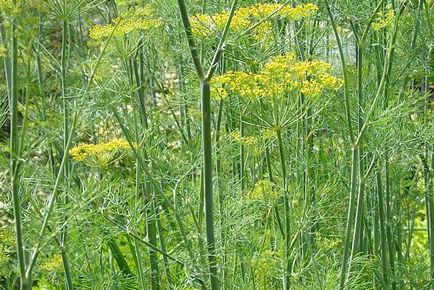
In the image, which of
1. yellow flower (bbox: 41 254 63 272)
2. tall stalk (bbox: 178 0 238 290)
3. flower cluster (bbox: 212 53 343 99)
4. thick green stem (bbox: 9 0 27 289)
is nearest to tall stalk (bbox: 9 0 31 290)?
thick green stem (bbox: 9 0 27 289)

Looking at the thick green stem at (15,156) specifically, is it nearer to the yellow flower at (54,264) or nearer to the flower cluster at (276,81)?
the flower cluster at (276,81)

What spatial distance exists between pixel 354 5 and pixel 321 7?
11.1 inches

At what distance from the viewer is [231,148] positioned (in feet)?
10.2

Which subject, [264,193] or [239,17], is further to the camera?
[264,193]

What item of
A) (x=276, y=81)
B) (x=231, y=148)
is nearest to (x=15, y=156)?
(x=276, y=81)

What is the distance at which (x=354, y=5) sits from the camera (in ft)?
9.68

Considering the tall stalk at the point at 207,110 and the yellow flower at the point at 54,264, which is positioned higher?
the tall stalk at the point at 207,110

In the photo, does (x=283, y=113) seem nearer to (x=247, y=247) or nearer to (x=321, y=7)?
(x=247, y=247)

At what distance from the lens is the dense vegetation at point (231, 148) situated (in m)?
2.33

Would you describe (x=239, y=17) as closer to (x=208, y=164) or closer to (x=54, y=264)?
(x=208, y=164)

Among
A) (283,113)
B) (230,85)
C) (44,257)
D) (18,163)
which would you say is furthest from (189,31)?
(44,257)

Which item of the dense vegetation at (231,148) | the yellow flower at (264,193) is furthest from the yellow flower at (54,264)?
the yellow flower at (264,193)

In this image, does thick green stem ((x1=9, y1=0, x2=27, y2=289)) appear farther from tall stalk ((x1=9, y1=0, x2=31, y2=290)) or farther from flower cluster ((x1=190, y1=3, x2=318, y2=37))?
flower cluster ((x1=190, y1=3, x2=318, y2=37))

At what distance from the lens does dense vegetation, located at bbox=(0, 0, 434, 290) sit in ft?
7.66
